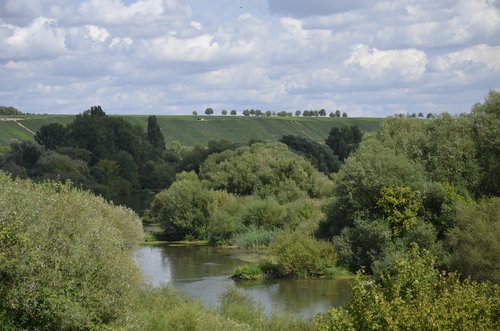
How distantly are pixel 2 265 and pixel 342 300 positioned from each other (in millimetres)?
22814

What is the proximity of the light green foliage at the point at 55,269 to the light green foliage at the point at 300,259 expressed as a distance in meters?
22.2

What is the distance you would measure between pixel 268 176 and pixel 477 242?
38.5 m

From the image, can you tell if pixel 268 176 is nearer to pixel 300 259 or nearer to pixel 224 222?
pixel 224 222

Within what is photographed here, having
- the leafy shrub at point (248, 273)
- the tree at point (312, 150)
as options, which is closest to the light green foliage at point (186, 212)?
the leafy shrub at point (248, 273)

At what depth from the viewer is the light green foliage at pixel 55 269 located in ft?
90.5

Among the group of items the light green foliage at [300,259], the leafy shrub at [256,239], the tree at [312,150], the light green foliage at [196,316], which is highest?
the tree at [312,150]

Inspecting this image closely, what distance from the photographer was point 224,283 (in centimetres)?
5106

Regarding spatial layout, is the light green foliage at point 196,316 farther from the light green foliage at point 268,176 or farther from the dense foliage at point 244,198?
the light green foliage at point 268,176

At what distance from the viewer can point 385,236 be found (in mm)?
51969

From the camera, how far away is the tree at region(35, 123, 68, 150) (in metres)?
146

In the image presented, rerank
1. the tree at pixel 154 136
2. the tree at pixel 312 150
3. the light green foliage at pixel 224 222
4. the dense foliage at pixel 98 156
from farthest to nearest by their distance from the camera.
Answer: the tree at pixel 154 136
the tree at pixel 312 150
the dense foliage at pixel 98 156
the light green foliage at pixel 224 222

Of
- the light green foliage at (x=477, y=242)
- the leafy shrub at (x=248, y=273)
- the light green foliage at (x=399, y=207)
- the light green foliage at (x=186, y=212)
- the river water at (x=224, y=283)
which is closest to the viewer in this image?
the light green foliage at (x=477, y=242)

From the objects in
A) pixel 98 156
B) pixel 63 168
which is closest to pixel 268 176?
pixel 63 168

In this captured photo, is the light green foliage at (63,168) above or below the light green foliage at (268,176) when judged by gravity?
below
